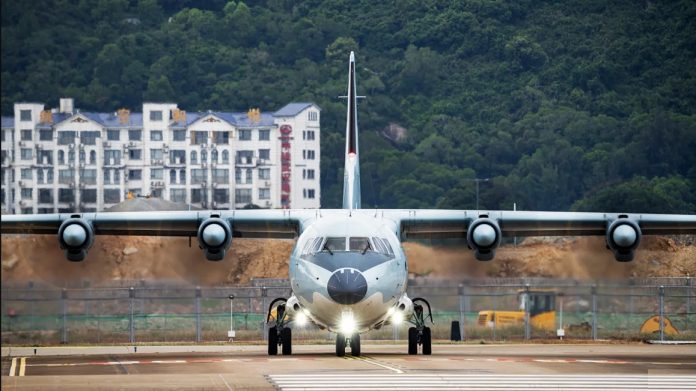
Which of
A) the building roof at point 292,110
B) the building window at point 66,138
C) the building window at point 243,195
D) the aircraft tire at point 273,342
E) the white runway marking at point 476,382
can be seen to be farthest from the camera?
the building roof at point 292,110

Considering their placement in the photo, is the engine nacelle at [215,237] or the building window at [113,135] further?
the building window at [113,135]

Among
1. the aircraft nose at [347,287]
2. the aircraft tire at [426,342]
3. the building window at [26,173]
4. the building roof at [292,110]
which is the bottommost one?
the aircraft tire at [426,342]

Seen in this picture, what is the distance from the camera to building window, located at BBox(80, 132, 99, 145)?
387ft

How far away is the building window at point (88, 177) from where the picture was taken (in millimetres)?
114188

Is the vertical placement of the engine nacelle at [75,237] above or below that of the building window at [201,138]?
below

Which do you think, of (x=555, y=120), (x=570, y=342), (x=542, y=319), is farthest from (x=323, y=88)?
(x=570, y=342)

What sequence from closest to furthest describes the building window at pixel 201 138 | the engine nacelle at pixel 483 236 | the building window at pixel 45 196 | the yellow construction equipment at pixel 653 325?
1. the engine nacelle at pixel 483 236
2. the yellow construction equipment at pixel 653 325
3. the building window at pixel 45 196
4. the building window at pixel 201 138

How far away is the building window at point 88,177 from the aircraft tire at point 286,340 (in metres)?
81.6

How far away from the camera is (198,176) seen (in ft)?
396

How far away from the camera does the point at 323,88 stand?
142500mm

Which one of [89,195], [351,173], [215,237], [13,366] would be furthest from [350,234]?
[89,195]

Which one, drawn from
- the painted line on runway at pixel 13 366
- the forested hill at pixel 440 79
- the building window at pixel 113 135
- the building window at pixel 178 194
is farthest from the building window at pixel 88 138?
the painted line on runway at pixel 13 366

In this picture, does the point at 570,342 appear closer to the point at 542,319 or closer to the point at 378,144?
the point at 542,319

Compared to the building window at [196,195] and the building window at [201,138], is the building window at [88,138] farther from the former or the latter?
the building window at [196,195]
